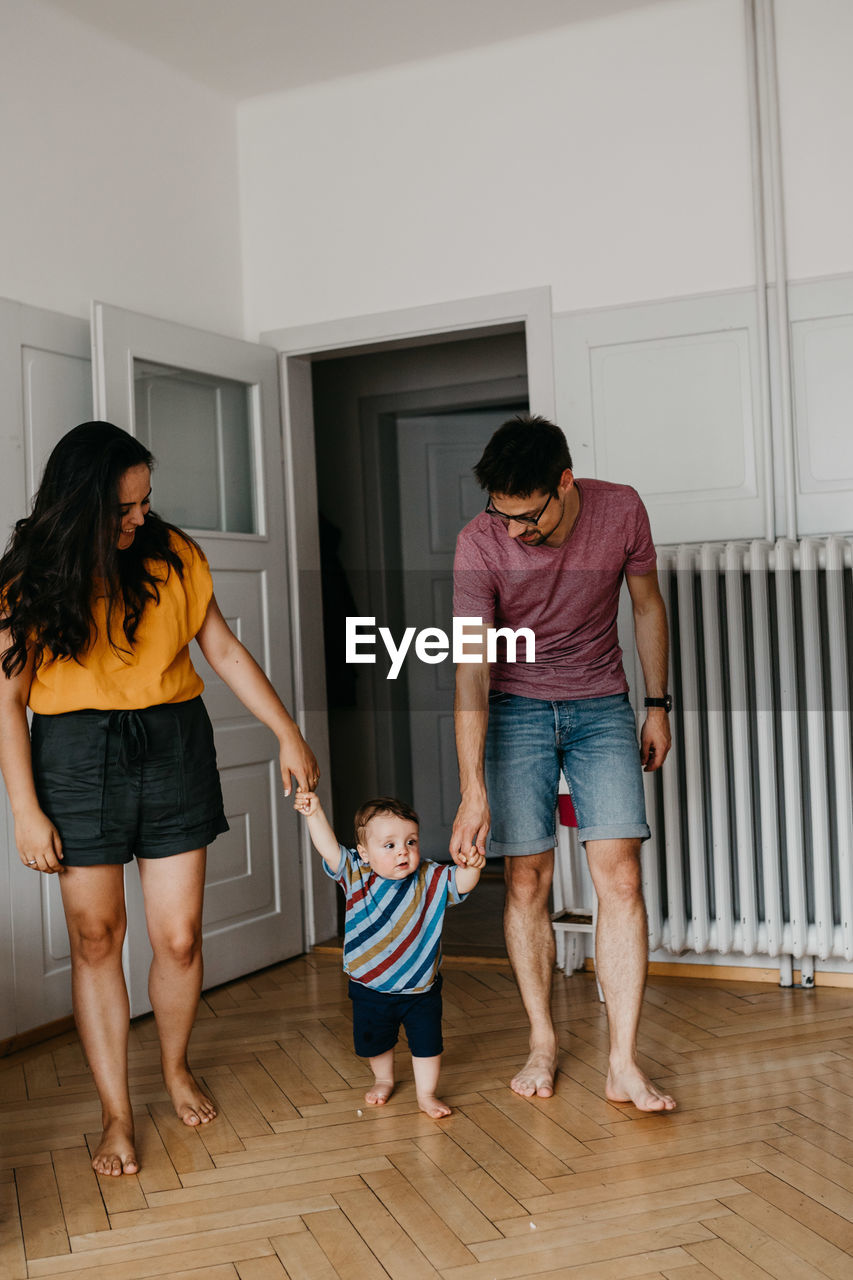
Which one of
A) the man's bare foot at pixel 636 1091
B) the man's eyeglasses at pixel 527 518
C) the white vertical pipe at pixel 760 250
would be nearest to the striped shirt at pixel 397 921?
the man's bare foot at pixel 636 1091

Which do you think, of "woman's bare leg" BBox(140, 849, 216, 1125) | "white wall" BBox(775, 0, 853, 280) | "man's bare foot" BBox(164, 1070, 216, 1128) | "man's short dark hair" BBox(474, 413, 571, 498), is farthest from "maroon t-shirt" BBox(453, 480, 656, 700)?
"white wall" BBox(775, 0, 853, 280)

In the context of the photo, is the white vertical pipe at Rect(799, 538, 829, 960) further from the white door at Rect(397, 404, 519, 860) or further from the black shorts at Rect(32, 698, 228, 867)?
the white door at Rect(397, 404, 519, 860)

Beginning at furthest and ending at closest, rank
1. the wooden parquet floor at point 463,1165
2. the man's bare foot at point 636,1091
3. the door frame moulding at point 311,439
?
the door frame moulding at point 311,439 → the man's bare foot at point 636,1091 → the wooden parquet floor at point 463,1165

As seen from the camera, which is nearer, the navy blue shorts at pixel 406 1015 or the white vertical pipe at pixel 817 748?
the navy blue shorts at pixel 406 1015

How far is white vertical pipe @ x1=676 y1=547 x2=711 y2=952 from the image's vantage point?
3227 millimetres

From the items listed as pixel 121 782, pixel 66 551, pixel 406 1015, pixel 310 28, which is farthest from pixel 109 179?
pixel 406 1015

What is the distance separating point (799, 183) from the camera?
3281 millimetres

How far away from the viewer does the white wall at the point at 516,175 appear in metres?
3.39

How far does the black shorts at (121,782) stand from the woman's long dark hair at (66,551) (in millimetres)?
168

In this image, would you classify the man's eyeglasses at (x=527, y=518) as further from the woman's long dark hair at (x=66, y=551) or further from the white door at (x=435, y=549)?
the white door at (x=435, y=549)

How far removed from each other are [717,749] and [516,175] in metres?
1.80

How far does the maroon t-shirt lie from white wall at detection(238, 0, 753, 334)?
1224 mm

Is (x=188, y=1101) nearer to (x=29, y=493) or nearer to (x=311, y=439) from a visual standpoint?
(x=29, y=493)

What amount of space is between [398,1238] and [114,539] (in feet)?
4.18
